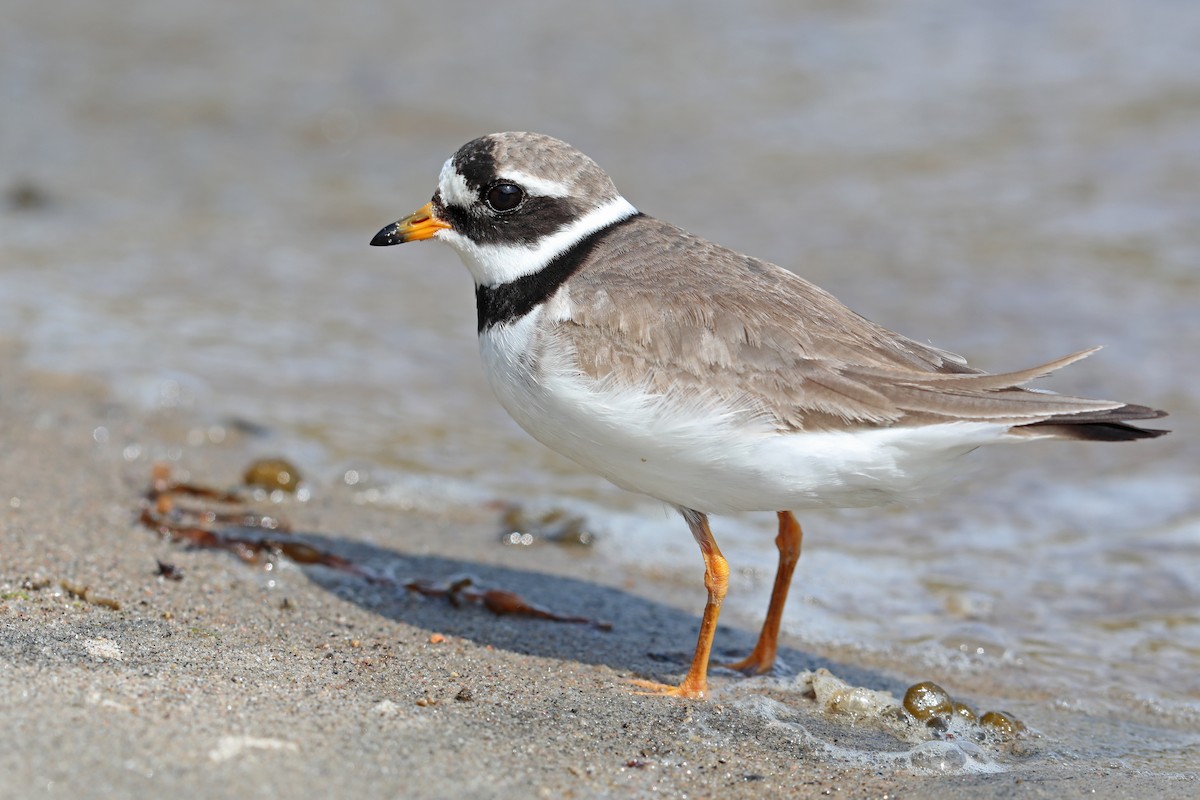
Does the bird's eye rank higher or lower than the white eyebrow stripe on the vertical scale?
lower

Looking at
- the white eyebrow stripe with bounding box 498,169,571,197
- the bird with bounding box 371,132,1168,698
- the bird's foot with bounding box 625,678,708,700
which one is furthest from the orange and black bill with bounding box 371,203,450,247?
the bird's foot with bounding box 625,678,708,700

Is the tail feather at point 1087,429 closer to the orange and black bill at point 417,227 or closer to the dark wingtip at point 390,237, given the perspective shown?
the orange and black bill at point 417,227

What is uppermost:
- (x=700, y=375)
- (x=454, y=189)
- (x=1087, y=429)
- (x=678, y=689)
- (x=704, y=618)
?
(x=454, y=189)

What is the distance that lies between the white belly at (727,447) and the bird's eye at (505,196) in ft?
2.05

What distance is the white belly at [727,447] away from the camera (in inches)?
181

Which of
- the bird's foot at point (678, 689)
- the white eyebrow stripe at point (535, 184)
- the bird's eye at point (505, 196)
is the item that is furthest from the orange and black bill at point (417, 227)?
the bird's foot at point (678, 689)

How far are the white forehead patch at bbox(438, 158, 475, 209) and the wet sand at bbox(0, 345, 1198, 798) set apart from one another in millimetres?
1773

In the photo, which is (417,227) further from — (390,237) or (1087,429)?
(1087,429)

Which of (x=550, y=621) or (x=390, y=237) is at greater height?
(x=390, y=237)

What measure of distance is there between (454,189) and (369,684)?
2070mm

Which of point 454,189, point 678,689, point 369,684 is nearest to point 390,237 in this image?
point 454,189

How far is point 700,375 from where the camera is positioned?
15.4 feet

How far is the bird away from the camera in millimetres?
4594

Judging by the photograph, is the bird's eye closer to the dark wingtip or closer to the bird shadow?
the dark wingtip
